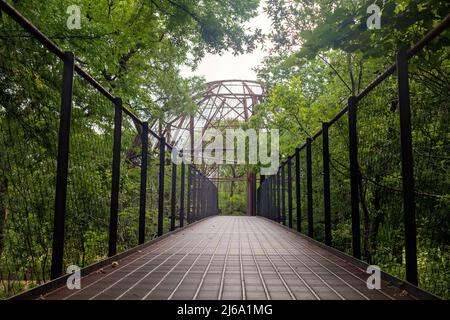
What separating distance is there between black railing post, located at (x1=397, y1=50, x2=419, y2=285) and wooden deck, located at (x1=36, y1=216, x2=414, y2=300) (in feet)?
0.59

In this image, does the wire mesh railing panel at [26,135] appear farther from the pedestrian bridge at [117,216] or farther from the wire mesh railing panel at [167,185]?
the wire mesh railing panel at [167,185]

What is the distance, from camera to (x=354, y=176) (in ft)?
11.2

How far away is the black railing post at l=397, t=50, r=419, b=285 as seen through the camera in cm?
208

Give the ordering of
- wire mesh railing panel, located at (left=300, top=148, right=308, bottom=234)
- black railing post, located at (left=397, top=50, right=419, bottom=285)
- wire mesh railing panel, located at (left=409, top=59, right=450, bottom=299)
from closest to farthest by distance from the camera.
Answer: black railing post, located at (left=397, top=50, right=419, bottom=285) < wire mesh railing panel, located at (left=409, top=59, right=450, bottom=299) < wire mesh railing panel, located at (left=300, top=148, right=308, bottom=234)

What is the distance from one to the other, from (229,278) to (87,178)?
1.46 meters

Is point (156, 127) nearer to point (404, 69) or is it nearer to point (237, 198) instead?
point (404, 69)

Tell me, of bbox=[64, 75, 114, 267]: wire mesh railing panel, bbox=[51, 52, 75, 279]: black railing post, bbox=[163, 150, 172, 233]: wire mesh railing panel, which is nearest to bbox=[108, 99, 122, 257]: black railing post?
bbox=[64, 75, 114, 267]: wire mesh railing panel

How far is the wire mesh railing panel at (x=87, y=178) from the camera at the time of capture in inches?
126

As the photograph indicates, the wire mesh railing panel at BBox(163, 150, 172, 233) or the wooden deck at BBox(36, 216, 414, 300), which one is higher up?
the wire mesh railing panel at BBox(163, 150, 172, 233)

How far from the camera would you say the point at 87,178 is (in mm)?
3170

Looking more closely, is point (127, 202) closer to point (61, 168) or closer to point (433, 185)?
point (61, 168)

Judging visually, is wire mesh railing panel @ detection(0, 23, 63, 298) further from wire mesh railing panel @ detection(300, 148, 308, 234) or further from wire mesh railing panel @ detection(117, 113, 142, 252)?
wire mesh railing panel @ detection(300, 148, 308, 234)

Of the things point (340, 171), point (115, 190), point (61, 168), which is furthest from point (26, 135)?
point (340, 171)
